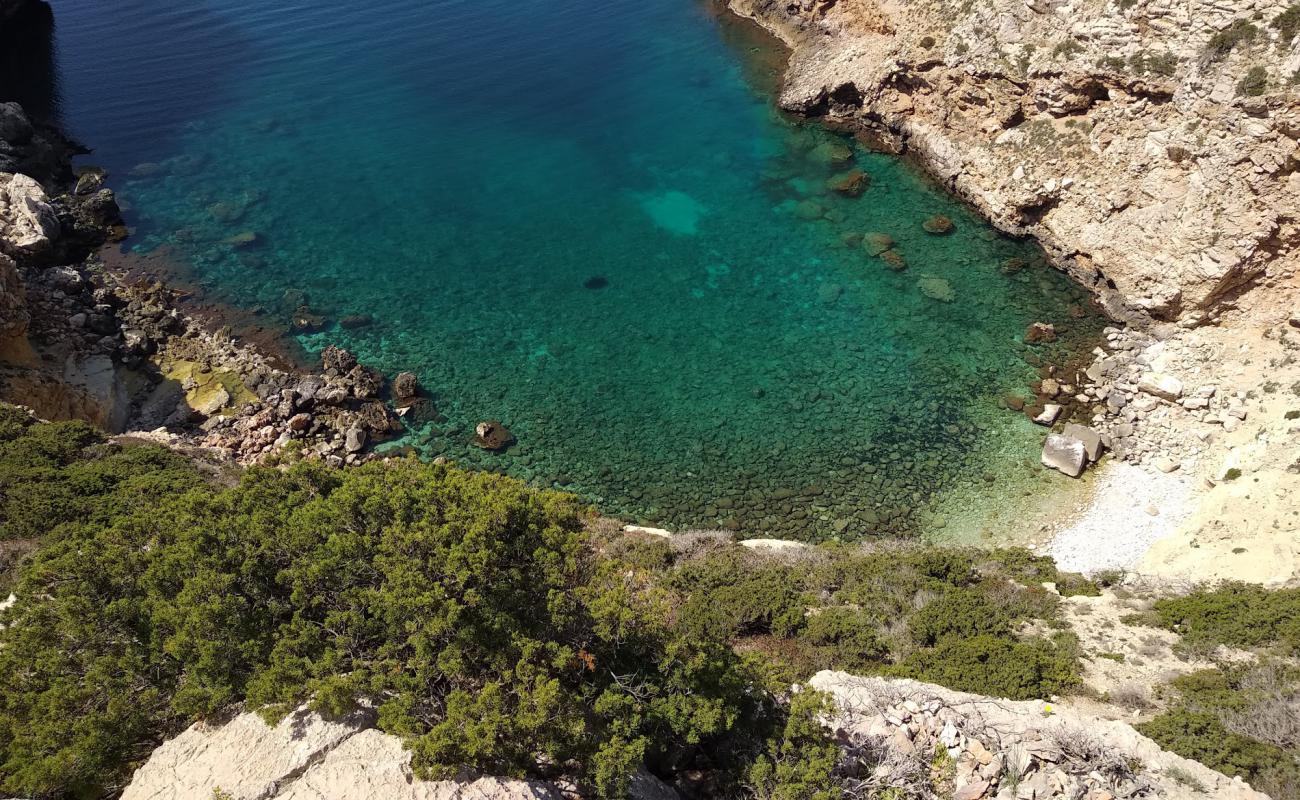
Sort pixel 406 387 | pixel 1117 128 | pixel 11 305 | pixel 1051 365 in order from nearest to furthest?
1. pixel 11 305
2. pixel 1051 365
3. pixel 406 387
4. pixel 1117 128

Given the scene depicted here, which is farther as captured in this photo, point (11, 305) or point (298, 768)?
point (11, 305)

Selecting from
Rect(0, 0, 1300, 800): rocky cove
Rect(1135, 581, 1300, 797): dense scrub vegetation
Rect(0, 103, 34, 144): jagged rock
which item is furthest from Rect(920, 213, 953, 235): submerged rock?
Rect(0, 103, 34, 144): jagged rock

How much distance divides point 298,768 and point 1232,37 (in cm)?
4012

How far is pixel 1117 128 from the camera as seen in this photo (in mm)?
34438

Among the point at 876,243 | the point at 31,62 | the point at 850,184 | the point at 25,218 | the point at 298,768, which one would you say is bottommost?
the point at 876,243

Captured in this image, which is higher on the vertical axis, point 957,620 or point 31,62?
point 31,62

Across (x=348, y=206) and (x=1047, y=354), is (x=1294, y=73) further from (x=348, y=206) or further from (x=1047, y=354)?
(x=348, y=206)

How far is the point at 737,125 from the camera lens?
157 feet

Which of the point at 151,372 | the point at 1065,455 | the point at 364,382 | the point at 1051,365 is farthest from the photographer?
the point at 151,372

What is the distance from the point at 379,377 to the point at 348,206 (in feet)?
50.4

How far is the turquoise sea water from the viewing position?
29.6 metres

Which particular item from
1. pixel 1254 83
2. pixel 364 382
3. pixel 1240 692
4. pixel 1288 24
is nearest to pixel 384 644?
pixel 1240 692

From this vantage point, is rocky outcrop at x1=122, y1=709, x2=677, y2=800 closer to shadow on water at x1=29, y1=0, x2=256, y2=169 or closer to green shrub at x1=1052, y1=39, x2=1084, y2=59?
green shrub at x1=1052, y1=39, x2=1084, y2=59

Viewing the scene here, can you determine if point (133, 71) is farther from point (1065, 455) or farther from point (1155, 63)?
point (1065, 455)
